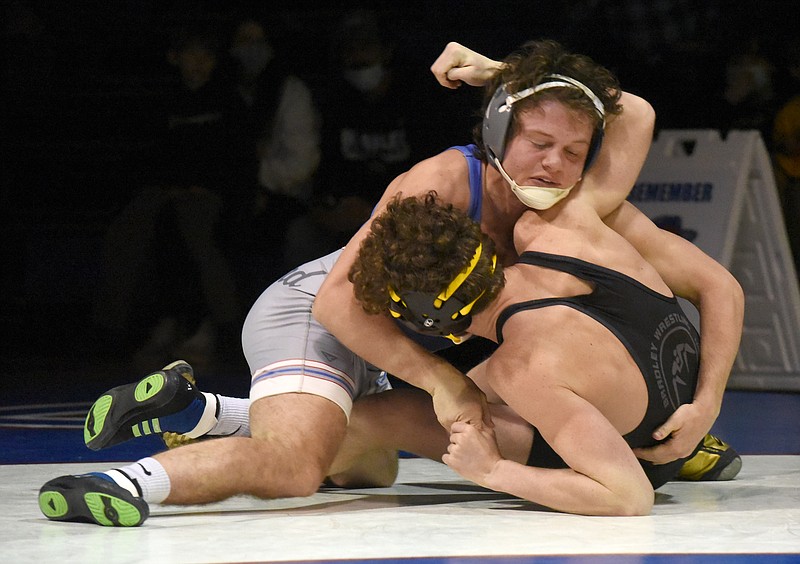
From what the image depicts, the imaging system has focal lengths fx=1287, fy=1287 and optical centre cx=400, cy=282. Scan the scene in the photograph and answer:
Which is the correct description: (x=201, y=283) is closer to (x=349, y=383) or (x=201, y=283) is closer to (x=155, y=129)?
(x=155, y=129)

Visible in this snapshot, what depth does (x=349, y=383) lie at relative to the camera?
130 inches

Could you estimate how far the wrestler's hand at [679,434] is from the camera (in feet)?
10.0

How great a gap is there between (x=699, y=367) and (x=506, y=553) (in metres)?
0.95

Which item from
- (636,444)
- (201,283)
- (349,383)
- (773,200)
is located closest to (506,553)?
(636,444)

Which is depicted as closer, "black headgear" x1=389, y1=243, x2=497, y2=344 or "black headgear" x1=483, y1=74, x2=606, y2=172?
"black headgear" x1=389, y1=243, x2=497, y2=344

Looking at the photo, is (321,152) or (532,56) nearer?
(532,56)

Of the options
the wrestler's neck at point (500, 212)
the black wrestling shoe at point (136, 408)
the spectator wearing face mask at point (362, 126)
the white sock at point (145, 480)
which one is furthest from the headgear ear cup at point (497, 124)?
the spectator wearing face mask at point (362, 126)

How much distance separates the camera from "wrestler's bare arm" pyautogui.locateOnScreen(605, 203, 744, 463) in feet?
10.4

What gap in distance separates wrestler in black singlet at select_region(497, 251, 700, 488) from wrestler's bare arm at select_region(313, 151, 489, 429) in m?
0.16

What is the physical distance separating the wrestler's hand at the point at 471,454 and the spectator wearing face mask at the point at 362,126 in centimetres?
366

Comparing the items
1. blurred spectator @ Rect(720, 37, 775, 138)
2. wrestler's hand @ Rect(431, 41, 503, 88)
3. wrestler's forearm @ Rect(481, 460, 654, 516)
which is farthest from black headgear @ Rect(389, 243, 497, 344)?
blurred spectator @ Rect(720, 37, 775, 138)

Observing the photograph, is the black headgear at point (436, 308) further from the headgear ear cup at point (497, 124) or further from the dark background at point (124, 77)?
the dark background at point (124, 77)

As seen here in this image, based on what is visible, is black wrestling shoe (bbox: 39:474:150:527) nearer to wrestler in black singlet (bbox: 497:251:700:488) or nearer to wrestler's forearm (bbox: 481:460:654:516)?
wrestler's forearm (bbox: 481:460:654:516)

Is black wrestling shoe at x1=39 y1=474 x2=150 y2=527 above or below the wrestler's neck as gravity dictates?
below
